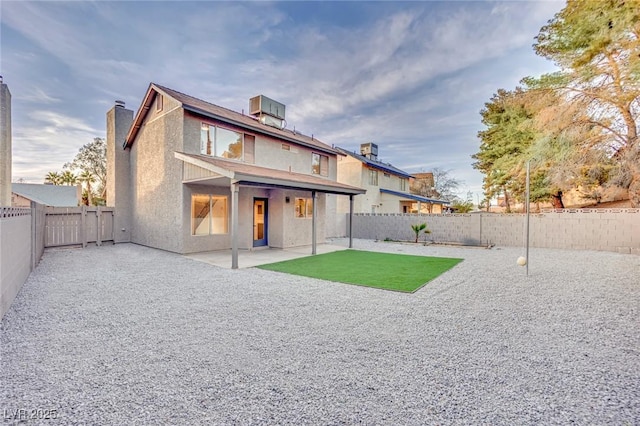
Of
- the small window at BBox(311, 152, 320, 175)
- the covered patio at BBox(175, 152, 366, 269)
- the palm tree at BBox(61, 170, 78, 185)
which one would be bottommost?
the covered patio at BBox(175, 152, 366, 269)

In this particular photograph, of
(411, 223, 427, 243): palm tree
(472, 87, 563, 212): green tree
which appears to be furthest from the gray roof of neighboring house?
(472, 87, 563, 212): green tree

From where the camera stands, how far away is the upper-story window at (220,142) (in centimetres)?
1078

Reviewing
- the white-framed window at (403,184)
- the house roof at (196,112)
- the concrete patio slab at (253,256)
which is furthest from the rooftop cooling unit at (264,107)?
the white-framed window at (403,184)

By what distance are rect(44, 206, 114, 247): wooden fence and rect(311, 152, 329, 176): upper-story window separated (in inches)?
384

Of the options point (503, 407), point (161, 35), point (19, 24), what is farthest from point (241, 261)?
point (19, 24)

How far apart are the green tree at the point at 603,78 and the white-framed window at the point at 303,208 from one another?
10.8 m

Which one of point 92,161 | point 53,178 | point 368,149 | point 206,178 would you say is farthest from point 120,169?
point 53,178

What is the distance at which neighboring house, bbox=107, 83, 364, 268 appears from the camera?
1023 cm

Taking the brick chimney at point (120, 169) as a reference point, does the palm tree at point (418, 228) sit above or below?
below

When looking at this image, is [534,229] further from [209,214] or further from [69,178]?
[69,178]

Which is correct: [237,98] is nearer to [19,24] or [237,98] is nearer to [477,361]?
[19,24]

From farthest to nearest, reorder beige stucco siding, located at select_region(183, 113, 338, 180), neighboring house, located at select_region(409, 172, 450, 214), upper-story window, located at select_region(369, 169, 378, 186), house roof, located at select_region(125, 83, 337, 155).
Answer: neighboring house, located at select_region(409, 172, 450, 214), upper-story window, located at select_region(369, 169, 378, 186), beige stucco siding, located at select_region(183, 113, 338, 180), house roof, located at select_region(125, 83, 337, 155)

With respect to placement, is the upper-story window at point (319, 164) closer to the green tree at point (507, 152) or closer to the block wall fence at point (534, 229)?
the block wall fence at point (534, 229)

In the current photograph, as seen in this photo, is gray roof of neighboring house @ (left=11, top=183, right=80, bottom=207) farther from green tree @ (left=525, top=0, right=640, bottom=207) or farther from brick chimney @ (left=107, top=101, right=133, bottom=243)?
green tree @ (left=525, top=0, right=640, bottom=207)
